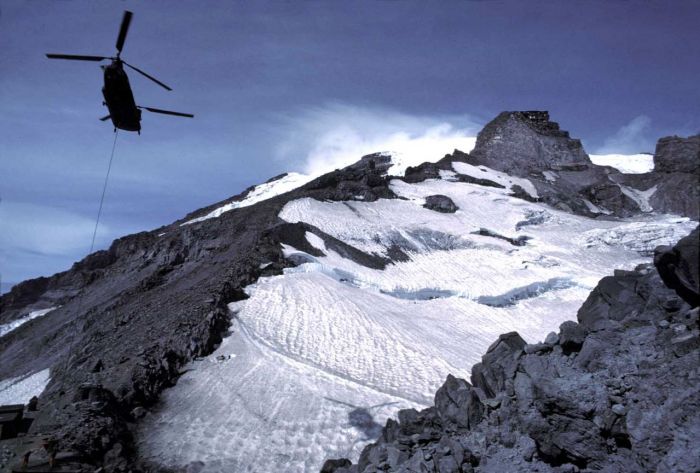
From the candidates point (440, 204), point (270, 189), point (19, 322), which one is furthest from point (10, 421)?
point (270, 189)

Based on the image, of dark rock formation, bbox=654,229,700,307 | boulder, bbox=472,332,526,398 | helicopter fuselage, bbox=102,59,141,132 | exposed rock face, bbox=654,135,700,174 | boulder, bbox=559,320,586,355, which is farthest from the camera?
exposed rock face, bbox=654,135,700,174

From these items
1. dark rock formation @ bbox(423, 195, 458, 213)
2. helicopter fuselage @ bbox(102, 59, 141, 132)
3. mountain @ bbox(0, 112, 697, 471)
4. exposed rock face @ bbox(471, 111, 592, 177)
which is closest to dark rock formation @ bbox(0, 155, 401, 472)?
mountain @ bbox(0, 112, 697, 471)

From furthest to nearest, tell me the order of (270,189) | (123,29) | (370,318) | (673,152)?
(270,189)
(673,152)
(370,318)
(123,29)

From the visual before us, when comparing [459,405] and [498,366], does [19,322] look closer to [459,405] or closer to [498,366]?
[459,405]

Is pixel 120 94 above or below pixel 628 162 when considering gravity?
below

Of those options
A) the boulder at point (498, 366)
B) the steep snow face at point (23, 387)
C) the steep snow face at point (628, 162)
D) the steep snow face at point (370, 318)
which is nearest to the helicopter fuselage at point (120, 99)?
the steep snow face at point (370, 318)

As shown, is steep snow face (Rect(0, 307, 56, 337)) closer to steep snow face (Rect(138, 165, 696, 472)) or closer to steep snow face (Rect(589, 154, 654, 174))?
steep snow face (Rect(138, 165, 696, 472))

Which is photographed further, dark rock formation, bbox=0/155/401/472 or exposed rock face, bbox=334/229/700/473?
dark rock formation, bbox=0/155/401/472

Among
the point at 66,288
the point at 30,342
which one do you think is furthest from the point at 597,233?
the point at 66,288
